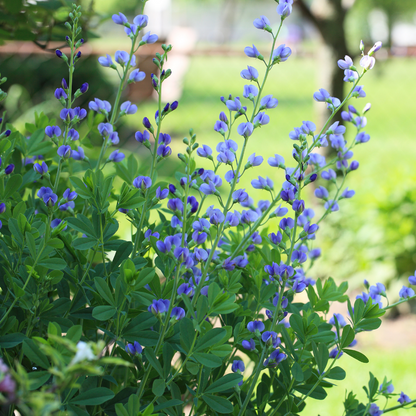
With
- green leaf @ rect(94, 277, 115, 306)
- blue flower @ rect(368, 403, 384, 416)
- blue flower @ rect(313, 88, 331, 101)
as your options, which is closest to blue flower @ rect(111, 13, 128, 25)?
blue flower @ rect(313, 88, 331, 101)

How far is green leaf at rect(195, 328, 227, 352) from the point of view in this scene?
65 centimetres

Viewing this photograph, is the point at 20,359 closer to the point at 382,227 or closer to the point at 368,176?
the point at 382,227

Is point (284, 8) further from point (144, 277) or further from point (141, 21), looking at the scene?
point (144, 277)

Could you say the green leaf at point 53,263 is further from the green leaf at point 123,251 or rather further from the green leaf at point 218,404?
the green leaf at point 218,404

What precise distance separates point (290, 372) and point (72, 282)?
1.25 feet

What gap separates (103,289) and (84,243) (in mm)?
92

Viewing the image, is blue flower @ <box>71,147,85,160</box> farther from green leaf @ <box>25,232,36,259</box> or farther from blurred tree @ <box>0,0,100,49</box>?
blurred tree @ <box>0,0,100,49</box>

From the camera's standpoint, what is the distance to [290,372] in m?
0.75

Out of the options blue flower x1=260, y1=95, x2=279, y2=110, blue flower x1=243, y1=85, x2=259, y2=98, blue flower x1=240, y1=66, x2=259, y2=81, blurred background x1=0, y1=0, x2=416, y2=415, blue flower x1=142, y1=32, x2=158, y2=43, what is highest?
blue flower x1=142, y1=32, x2=158, y2=43

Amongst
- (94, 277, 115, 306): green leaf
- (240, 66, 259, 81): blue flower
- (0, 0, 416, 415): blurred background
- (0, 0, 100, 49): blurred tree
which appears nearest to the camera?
(94, 277, 115, 306): green leaf

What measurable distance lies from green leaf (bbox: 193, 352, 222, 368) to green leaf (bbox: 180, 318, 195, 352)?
20 mm

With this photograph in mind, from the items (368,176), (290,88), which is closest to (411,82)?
(290,88)

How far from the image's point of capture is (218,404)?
26.6 inches

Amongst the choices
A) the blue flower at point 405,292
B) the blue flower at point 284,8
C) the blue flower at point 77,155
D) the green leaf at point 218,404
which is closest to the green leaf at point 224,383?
the green leaf at point 218,404
